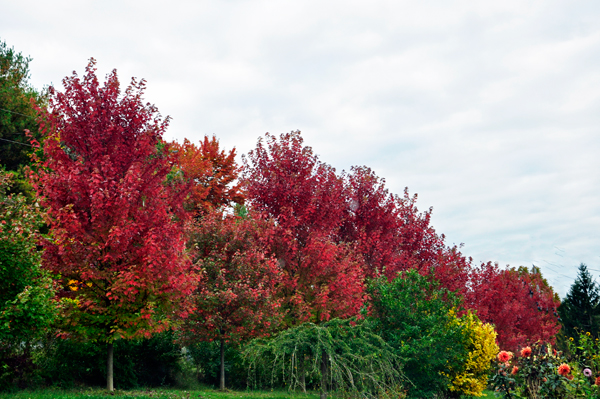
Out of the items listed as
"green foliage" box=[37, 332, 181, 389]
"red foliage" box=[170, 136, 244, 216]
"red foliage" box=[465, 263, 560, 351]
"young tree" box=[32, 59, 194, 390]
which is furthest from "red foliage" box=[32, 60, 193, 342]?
"red foliage" box=[170, 136, 244, 216]

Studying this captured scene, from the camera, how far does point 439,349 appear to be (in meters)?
12.9

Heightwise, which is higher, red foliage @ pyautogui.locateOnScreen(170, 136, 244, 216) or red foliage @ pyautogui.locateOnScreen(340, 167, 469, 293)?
red foliage @ pyautogui.locateOnScreen(170, 136, 244, 216)

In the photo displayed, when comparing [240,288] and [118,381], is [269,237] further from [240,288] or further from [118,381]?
[118,381]

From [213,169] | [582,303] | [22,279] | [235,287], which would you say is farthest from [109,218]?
[582,303]

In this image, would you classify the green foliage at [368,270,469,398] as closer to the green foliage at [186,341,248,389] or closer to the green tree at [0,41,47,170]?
the green foliage at [186,341,248,389]

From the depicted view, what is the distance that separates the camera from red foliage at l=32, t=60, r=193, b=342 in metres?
11.2

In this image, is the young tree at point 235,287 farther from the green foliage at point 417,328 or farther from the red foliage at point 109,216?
the green foliage at point 417,328

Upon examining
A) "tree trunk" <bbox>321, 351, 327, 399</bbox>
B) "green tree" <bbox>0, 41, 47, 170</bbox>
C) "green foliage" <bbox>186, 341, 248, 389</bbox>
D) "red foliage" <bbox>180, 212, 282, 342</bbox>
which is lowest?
"green foliage" <bbox>186, 341, 248, 389</bbox>

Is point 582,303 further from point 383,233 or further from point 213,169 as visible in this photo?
point 213,169

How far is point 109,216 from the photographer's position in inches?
464

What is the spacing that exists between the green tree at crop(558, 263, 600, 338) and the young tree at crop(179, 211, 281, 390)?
90.9 feet

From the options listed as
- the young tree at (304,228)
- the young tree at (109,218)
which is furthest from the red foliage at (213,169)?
the young tree at (109,218)

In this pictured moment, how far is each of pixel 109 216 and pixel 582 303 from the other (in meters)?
35.4

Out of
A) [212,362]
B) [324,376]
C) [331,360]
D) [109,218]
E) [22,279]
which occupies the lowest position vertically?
[212,362]
